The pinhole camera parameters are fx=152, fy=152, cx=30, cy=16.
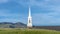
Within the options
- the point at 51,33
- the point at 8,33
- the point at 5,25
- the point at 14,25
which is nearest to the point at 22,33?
the point at 8,33

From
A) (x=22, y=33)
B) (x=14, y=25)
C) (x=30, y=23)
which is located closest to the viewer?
(x=22, y=33)

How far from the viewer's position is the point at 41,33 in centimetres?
2008

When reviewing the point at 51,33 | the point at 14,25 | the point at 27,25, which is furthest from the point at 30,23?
the point at 51,33

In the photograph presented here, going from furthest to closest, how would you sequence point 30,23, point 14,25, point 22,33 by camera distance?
point 14,25
point 30,23
point 22,33

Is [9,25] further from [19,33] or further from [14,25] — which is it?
[19,33]

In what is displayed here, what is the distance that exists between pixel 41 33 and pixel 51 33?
5.86 ft

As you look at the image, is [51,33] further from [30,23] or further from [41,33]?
[30,23]

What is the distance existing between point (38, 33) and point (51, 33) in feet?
7.35

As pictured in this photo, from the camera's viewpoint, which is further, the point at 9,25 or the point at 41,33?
the point at 9,25

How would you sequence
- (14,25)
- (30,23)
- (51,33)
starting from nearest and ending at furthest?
(51,33) → (30,23) → (14,25)

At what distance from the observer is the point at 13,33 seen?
20.4 metres

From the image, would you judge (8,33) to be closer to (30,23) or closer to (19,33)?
(19,33)

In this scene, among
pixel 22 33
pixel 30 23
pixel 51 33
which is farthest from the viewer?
pixel 30 23

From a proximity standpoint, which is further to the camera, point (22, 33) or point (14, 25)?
point (14, 25)
